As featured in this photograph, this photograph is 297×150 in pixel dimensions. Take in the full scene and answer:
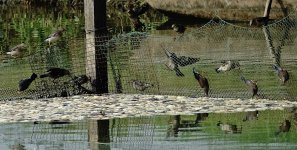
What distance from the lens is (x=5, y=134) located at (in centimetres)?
1189

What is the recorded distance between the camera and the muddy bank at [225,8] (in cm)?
2678

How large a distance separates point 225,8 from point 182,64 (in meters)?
12.0

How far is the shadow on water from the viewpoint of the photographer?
36.0ft

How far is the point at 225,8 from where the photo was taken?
91.6 ft

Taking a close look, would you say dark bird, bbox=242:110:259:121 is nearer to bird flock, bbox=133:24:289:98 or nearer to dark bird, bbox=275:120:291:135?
dark bird, bbox=275:120:291:135

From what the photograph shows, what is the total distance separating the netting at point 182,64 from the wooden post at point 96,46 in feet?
0.11

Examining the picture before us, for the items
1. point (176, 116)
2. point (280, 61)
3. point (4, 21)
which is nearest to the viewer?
point (176, 116)

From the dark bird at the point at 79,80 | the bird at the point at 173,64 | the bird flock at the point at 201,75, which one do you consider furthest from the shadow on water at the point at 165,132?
the bird at the point at 173,64

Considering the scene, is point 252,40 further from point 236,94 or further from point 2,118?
point 2,118

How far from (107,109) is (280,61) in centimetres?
487

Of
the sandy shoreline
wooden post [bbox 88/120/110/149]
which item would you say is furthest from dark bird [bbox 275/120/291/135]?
wooden post [bbox 88/120/110/149]

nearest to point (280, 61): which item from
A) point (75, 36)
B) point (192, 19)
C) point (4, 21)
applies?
point (75, 36)

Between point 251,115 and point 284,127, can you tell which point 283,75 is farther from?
point 284,127

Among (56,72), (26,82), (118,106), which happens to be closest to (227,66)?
(118,106)
